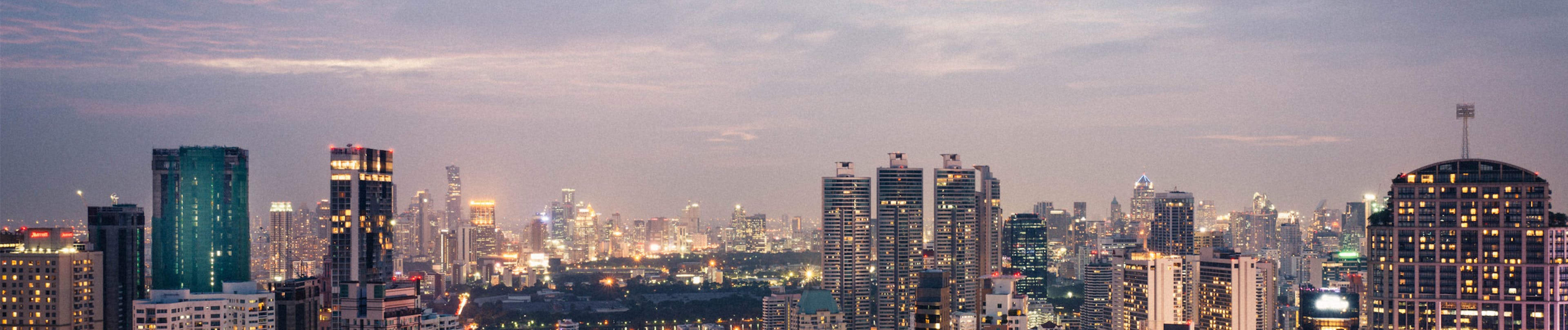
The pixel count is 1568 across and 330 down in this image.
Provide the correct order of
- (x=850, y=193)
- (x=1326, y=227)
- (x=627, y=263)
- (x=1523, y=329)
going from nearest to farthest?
(x=1523, y=329) < (x=850, y=193) < (x=1326, y=227) < (x=627, y=263)

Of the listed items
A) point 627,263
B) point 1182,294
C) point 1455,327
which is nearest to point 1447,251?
point 1455,327

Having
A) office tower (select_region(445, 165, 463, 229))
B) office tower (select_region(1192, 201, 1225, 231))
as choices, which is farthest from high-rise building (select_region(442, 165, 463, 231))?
office tower (select_region(1192, 201, 1225, 231))

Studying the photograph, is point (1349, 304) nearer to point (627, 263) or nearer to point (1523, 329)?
point (1523, 329)

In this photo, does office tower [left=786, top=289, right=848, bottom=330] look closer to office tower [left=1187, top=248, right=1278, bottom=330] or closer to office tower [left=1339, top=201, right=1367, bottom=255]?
office tower [left=1187, top=248, right=1278, bottom=330]

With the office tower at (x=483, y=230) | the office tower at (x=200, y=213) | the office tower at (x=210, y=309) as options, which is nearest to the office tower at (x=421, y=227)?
the office tower at (x=483, y=230)

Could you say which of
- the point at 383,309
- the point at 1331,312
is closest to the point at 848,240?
the point at 1331,312

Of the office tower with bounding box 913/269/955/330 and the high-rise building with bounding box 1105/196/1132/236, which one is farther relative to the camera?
the high-rise building with bounding box 1105/196/1132/236

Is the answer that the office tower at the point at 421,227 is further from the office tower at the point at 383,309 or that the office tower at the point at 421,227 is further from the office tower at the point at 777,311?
the office tower at the point at 383,309

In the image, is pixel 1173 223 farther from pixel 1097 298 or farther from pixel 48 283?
pixel 48 283
